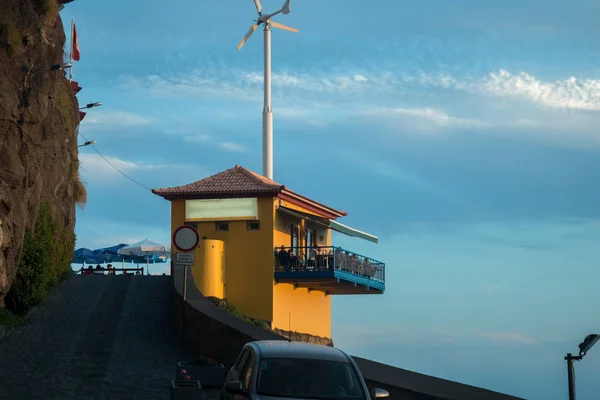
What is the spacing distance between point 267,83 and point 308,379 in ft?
162

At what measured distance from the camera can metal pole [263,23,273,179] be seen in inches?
2295

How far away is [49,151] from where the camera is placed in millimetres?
32750

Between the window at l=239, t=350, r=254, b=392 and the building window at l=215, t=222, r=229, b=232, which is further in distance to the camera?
the building window at l=215, t=222, r=229, b=232

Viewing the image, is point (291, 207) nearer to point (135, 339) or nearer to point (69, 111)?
point (69, 111)

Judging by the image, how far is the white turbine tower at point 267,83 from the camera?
58469 mm

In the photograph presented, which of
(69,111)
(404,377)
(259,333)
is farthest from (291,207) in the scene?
(404,377)

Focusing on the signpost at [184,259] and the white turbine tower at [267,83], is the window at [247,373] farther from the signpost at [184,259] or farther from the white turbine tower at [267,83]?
the white turbine tower at [267,83]

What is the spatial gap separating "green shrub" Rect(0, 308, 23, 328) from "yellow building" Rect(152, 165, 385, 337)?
17.6 meters

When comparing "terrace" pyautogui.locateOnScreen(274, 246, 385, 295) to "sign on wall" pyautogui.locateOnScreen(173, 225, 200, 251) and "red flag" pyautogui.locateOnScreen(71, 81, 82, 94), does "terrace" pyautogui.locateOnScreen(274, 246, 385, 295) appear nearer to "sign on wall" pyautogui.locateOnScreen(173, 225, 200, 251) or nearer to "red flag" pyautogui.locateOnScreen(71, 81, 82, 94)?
"red flag" pyautogui.locateOnScreen(71, 81, 82, 94)

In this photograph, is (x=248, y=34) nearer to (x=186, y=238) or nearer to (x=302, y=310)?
(x=302, y=310)

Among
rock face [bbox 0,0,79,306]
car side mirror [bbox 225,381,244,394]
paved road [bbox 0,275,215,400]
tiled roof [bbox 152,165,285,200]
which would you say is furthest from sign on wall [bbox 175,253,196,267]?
tiled roof [bbox 152,165,285,200]

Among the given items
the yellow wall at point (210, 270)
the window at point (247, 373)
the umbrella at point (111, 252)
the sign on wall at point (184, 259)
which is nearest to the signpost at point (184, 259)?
the sign on wall at point (184, 259)

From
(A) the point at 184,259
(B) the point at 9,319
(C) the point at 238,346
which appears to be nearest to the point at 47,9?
(B) the point at 9,319

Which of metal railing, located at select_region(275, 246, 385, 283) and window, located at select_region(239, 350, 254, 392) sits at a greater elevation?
metal railing, located at select_region(275, 246, 385, 283)
